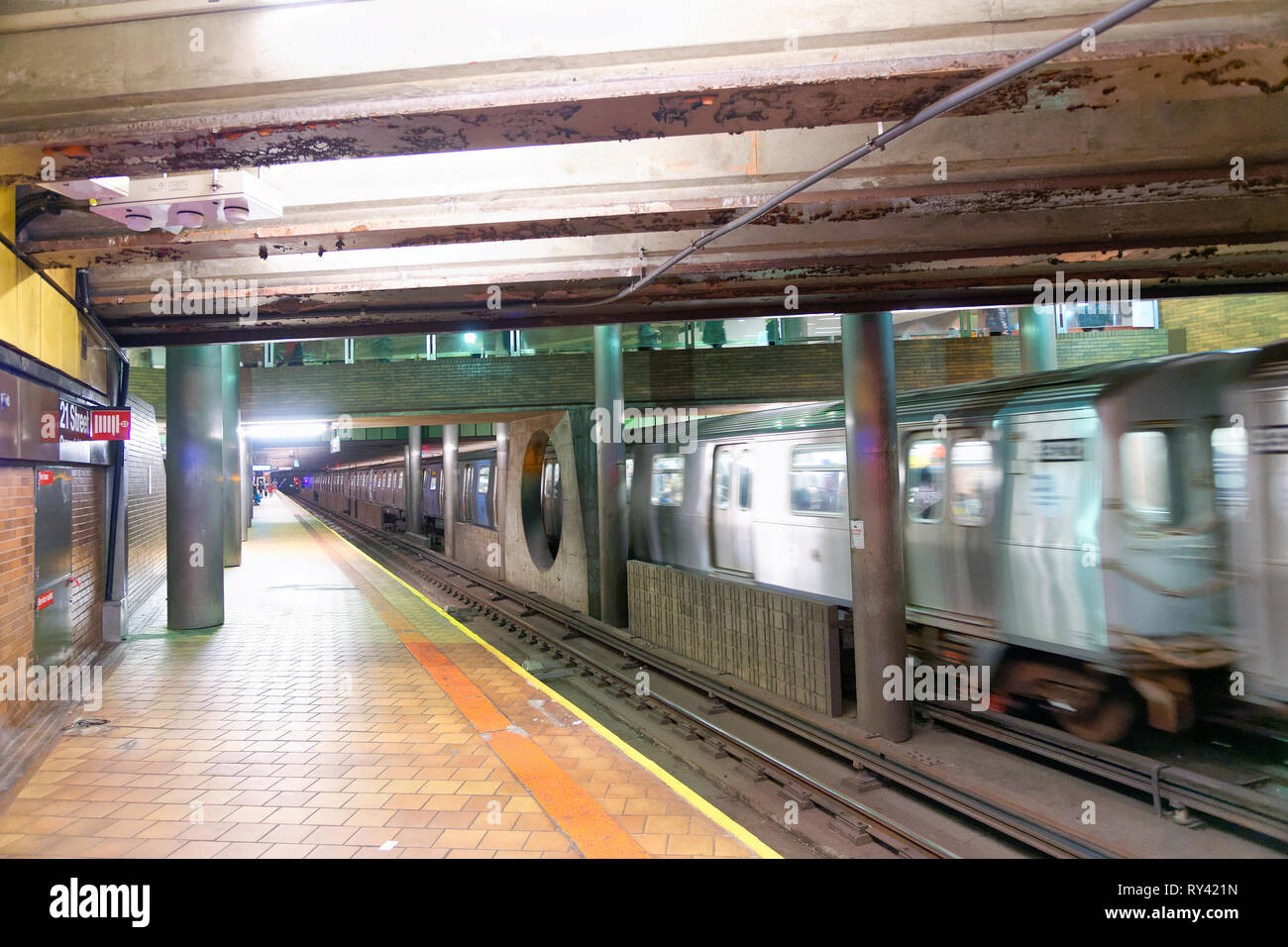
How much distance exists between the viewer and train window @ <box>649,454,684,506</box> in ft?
39.8

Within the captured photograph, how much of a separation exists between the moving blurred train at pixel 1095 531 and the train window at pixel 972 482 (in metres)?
0.02

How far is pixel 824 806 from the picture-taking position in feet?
18.7

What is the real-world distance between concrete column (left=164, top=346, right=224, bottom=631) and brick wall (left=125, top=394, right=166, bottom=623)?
1.41ft

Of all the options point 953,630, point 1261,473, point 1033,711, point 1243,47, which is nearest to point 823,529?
point 953,630

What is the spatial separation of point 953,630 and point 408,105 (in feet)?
21.3

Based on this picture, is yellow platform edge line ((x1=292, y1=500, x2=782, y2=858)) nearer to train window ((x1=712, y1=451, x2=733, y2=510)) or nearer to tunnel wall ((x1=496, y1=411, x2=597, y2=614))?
train window ((x1=712, y1=451, x2=733, y2=510))

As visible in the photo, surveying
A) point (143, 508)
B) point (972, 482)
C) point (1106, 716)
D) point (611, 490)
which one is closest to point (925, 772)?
point (1106, 716)

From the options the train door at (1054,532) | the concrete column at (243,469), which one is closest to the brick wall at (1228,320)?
the train door at (1054,532)

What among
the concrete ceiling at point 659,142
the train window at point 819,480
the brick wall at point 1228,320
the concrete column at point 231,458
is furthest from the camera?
the concrete column at point 231,458

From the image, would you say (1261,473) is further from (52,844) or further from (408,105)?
(52,844)

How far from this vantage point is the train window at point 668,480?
12125mm

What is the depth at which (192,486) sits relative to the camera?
10.8 metres

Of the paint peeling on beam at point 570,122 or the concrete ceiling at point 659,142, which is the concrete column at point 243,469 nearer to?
the concrete ceiling at point 659,142

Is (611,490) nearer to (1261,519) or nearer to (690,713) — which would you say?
(690,713)
